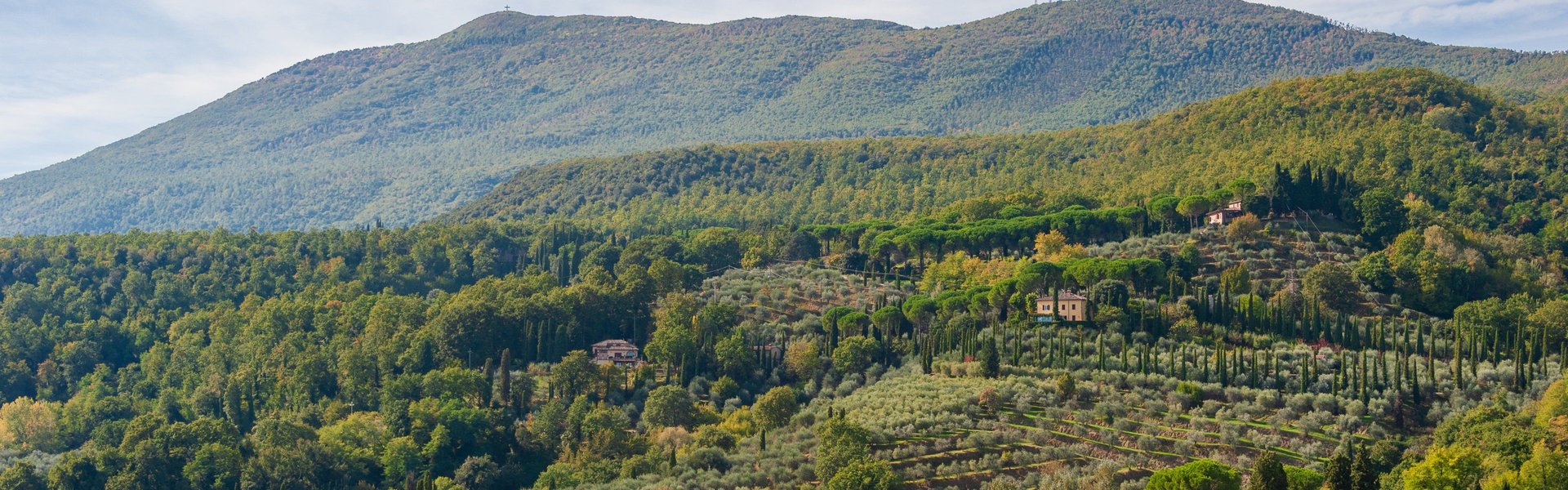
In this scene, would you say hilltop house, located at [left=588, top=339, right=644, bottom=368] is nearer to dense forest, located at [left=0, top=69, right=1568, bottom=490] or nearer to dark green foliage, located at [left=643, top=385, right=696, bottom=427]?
dense forest, located at [left=0, top=69, right=1568, bottom=490]

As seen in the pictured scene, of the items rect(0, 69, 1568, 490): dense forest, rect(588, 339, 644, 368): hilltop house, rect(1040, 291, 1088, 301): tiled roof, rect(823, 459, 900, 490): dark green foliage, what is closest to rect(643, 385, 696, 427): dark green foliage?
rect(0, 69, 1568, 490): dense forest

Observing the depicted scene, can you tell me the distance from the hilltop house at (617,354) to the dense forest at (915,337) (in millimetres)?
527

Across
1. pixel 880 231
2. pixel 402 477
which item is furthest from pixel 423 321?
pixel 880 231

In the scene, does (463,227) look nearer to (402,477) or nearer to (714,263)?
(714,263)

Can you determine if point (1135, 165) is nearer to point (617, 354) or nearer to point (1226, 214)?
point (1226, 214)

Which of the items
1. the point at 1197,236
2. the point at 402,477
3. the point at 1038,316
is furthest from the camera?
the point at 1197,236

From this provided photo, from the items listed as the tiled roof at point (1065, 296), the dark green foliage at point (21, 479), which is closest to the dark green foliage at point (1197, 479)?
the tiled roof at point (1065, 296)

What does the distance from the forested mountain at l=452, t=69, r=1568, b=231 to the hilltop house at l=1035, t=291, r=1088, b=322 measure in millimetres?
22079

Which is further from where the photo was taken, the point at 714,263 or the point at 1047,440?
the point at 714,263

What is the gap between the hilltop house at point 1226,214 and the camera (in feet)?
366

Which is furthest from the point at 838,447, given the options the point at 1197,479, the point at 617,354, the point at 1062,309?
the point at 617,354

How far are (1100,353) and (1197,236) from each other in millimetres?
23398

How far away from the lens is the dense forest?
78312mm

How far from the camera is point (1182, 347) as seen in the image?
88375mm
